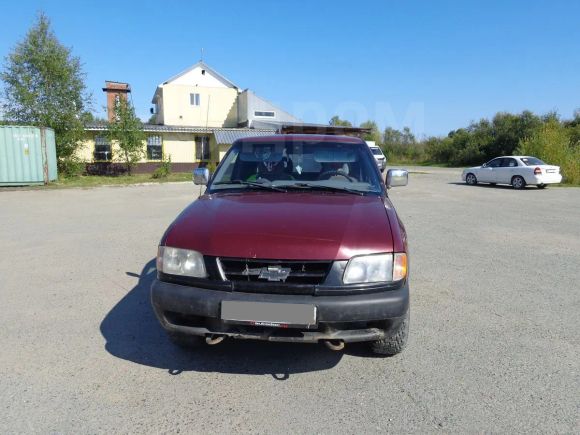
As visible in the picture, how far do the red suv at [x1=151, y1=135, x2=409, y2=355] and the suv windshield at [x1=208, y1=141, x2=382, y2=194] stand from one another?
2.24 ft

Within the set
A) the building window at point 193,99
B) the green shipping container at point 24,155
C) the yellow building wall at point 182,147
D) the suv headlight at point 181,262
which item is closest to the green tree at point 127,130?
the yellow building wall at point 182,147

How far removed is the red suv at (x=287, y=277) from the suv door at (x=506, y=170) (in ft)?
60.6

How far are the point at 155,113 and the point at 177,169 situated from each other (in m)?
14.6

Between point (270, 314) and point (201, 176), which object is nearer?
point (270, 314)

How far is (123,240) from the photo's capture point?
7.45 m

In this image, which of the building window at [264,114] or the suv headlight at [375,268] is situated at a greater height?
the building window at [264,114]

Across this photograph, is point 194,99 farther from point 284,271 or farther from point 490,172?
point 284,271

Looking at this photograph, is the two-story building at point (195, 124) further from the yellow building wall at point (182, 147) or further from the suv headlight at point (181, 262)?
the suv headlight at point (181, 262)

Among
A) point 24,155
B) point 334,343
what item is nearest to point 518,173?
point 334,343

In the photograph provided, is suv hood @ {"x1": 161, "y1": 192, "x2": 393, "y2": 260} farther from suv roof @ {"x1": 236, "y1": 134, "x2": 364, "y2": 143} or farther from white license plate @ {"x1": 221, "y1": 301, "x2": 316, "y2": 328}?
suv roof @ {"x1": 236, "y1": 134, "x2": 364, "y2": 143}

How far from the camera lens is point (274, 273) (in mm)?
2633

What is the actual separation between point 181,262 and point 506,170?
64.9 ft

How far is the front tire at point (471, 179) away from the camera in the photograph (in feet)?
68.3

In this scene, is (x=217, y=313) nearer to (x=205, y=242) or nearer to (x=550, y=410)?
(x=205, y=242)
